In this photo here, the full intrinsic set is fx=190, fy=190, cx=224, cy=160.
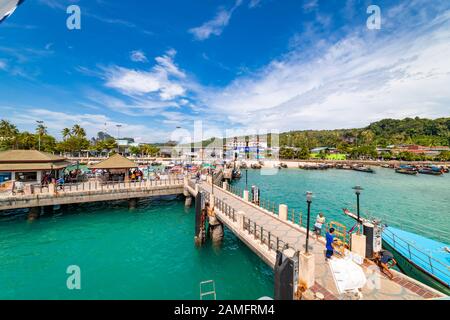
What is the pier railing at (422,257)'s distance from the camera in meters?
10.6

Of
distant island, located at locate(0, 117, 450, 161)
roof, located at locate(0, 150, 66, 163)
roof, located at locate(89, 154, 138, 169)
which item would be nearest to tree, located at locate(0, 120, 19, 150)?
distant island, located at locate(0, 117, 450, 161)

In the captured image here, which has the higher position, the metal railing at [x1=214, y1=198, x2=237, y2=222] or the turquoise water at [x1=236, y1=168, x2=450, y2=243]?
the metal railing at [x1=214, y1=198, x2=237, y2=222]

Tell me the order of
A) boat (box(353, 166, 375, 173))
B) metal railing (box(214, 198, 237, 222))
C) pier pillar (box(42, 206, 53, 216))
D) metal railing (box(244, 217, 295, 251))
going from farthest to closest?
1. boat (box(353, 166, 375, 173))
2. pier pillar (box(42, 206, 53, 216))
3. metal railing (box(214, 198, 237, 222))
4. metal railing (box(244, 217, 295, 251))

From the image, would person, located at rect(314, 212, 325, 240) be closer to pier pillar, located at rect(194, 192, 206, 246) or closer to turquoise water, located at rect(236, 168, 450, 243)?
pier pillar, located at rect(194, 192, 206, 246)

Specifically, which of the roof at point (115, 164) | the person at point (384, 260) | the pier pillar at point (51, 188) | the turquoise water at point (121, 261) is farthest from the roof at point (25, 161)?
the person at point (384, 260)

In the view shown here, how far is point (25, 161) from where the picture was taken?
23281 mm

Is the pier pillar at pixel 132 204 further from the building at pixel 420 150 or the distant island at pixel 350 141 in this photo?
the building at pixel 420 150

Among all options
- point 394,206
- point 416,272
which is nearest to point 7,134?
point 416,272

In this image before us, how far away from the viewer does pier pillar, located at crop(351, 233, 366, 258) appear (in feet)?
32.2

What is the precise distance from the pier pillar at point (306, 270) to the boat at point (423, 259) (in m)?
6.89

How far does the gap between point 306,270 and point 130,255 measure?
517 inches

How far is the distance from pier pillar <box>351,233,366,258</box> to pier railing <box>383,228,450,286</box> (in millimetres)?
3406
